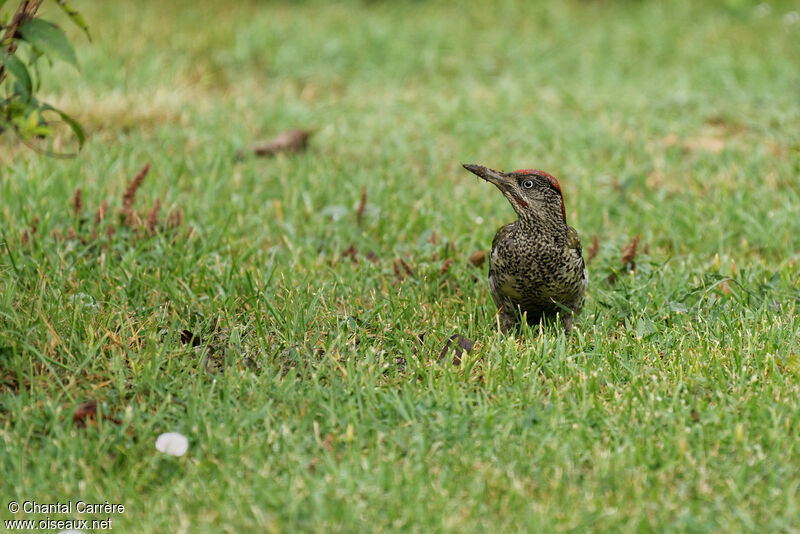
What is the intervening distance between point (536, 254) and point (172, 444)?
192 centimetres

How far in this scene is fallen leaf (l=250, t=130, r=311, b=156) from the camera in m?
7.41

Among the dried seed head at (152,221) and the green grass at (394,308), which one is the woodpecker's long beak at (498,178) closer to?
the green grass at (394,308)

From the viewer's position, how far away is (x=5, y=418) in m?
3.71

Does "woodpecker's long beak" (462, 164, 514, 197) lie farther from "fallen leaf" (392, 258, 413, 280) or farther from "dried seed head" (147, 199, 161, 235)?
"dried seed head" (147, 199, 161, 235)

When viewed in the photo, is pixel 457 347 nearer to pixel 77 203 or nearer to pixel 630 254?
pixel 630 254

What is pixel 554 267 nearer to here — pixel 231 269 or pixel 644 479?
pixel 644 479

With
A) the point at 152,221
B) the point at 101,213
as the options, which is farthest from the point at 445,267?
the point at 101,213

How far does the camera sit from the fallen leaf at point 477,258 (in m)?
5.51

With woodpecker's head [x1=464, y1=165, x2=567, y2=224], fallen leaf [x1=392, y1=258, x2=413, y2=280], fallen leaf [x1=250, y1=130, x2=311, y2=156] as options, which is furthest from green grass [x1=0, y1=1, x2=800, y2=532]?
woodpecker's head [x1=464, y1=165, x2=567, y2=224]

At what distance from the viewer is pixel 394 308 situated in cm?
477

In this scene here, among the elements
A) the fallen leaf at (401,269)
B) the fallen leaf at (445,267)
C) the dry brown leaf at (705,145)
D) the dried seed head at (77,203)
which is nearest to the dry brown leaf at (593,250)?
the fallen leaf at (445,267)

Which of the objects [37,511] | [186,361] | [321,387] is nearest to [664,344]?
[321,387]

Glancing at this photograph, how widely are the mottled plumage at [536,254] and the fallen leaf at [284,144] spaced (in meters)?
3.22

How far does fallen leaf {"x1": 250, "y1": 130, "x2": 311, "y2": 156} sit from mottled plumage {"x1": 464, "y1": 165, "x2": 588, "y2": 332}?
322 centimetres
